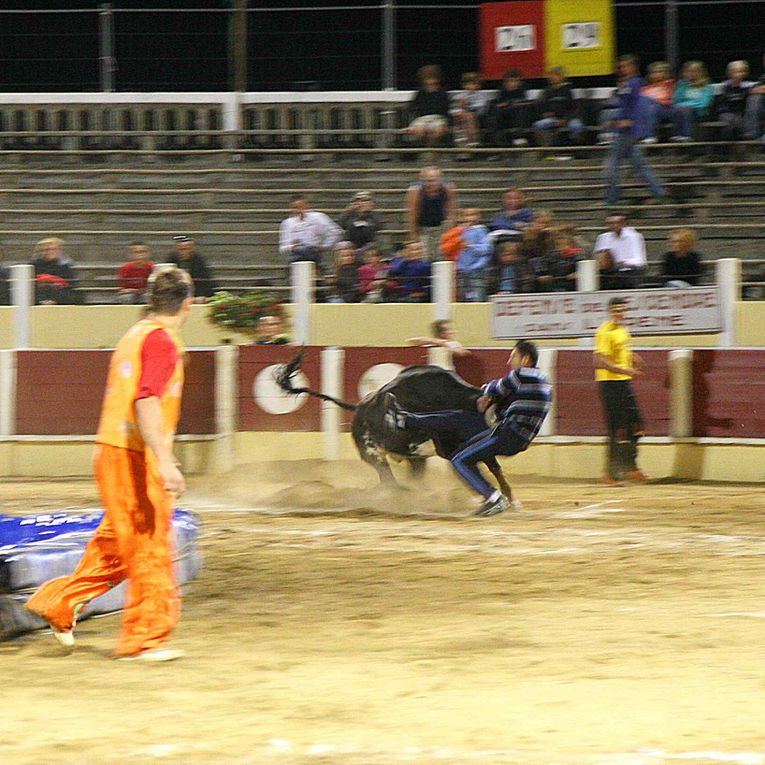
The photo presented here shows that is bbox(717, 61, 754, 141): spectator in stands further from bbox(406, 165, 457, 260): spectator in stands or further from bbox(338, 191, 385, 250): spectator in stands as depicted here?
bbox(338, 191, 385, 250): spectator in stands

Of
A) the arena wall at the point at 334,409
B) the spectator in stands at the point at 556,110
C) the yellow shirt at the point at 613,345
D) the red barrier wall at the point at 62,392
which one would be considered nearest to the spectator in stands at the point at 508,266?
the arena wall at the point at 334,409

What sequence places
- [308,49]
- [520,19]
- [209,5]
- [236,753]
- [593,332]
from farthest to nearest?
1. [209,5]
2. [308,49]
3. [520,19]
4. [593,332]
5. [236,753]

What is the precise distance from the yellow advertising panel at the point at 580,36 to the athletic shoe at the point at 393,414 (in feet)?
31.5

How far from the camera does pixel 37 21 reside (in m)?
21.9

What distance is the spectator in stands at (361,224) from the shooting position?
50.6ft

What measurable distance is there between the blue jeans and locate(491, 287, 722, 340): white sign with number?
3.00 meters

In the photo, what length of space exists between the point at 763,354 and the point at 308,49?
422 inches

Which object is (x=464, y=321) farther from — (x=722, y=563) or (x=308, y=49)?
(x=308, y=49)

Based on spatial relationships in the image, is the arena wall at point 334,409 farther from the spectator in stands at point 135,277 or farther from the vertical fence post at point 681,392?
the spectator in stands at point 135,277

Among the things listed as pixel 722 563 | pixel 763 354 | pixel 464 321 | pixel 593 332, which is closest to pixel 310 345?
pixel 464 321

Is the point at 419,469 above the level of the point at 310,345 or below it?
below

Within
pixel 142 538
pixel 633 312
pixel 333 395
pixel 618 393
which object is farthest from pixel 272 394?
pixel 142 538

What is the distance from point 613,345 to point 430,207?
11.6 ft

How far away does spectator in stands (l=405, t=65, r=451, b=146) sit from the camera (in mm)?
18438
